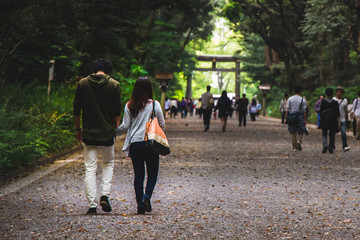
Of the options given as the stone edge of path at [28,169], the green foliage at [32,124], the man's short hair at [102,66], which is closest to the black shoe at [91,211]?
the man's short hair at [102,66]

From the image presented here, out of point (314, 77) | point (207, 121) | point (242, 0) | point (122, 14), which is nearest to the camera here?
point (122, 14)

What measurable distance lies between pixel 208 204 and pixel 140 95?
1.90 m

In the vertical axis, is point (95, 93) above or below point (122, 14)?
below

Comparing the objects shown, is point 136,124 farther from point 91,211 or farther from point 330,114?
point 330,114

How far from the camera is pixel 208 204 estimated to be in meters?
7.97

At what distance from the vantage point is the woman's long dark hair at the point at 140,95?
706 cm

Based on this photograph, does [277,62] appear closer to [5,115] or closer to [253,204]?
[5,115]

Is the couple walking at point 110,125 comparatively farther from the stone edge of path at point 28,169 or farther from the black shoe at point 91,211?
the stone edge of path at point 28,169

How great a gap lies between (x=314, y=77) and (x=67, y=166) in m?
32.9

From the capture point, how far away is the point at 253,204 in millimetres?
8008

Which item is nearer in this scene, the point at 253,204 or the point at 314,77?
the point at 253,204

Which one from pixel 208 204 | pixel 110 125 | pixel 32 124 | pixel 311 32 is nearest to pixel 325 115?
pixel 32 124

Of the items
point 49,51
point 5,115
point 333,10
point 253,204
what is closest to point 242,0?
point 333,10

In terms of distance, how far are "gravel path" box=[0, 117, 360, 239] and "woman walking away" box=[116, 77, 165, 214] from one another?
0.33m
